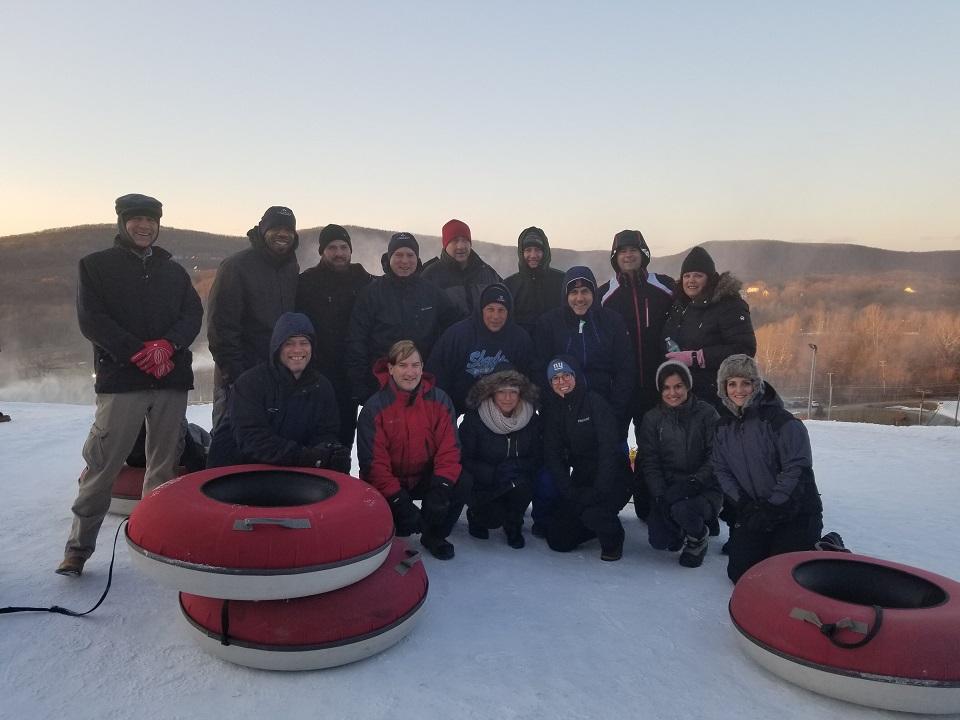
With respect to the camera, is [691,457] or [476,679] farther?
[691,457]

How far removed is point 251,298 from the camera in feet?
13.0

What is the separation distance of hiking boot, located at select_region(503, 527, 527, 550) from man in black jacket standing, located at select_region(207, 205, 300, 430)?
1.86 metres

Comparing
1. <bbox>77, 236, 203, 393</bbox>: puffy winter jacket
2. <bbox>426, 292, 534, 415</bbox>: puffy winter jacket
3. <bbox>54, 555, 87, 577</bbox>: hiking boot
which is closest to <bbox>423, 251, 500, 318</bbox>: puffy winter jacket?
<bbox>426, 292, 534, 415</bbox>: puffy winter jacket

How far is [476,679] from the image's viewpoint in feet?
7.57

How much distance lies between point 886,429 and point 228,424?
893cm

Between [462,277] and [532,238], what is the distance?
580 mm

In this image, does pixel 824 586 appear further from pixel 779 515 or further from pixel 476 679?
pixel 476 679

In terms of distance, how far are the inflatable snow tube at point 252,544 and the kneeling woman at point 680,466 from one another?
1761mm

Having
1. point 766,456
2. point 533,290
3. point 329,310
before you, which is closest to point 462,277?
point 533,290

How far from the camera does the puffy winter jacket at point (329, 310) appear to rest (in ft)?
13.9

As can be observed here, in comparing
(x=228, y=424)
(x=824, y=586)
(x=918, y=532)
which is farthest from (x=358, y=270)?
(x=918, y=532)

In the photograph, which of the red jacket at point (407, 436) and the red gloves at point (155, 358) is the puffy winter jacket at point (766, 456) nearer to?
the red jacket at point (407, 436)

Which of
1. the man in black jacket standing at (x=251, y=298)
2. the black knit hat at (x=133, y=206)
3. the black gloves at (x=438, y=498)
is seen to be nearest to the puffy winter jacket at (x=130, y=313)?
the black knit hat at (x=133, y=206)

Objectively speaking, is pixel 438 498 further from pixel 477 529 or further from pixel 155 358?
pixel 155 358
